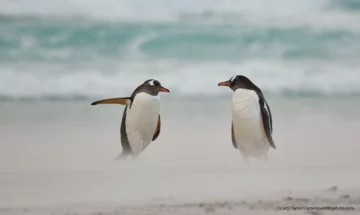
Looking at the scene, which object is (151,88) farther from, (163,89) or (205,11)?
(205,11)

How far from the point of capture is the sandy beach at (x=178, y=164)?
157 centimetres

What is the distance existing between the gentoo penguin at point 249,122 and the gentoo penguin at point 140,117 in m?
0.24

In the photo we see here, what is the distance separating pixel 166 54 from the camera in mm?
1633

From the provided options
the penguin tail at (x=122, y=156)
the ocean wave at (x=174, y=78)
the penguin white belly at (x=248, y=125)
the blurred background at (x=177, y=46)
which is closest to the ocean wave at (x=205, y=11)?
the blurred background at (x=177, y=46)

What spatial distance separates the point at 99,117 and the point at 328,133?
794 mm

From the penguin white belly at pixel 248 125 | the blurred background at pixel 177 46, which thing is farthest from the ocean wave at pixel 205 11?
the penguin white belly at pixel 248 125

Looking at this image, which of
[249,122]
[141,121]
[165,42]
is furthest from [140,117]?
[249,122]

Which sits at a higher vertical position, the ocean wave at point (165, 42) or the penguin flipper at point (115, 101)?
the ocean wave at point (165, 42)

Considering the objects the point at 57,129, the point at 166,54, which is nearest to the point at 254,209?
the point at 166,54

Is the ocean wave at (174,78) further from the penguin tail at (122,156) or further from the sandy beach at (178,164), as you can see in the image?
the penguin tail at (122,156)

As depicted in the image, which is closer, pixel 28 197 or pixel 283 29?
pixel 28 197

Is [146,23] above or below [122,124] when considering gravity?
above

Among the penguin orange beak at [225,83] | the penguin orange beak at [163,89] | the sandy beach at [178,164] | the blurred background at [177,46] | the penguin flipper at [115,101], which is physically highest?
the blurred background at [177,46]

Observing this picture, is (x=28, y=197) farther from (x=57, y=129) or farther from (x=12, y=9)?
(x=12, y=9)
